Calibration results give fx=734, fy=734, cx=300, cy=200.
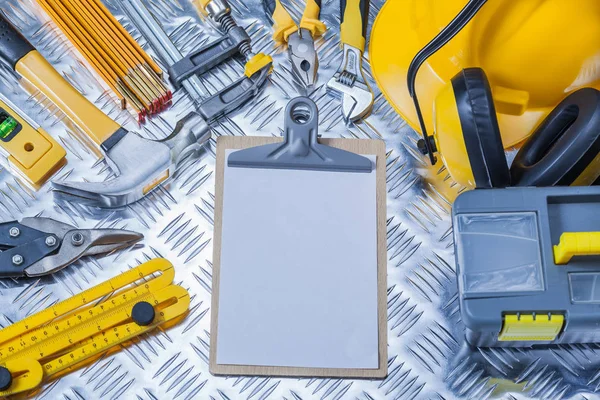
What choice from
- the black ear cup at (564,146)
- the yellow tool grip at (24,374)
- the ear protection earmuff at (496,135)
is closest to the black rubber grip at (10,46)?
the yellow tool grip at (24,374)

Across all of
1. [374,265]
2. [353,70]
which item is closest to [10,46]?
[353,70]

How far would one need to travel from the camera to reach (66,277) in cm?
101

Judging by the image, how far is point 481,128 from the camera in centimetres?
88

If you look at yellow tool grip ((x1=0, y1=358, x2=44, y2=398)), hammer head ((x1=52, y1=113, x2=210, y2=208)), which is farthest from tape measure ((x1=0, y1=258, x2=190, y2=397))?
hammer head ((x1=52, y1=113, x2=210, y2=208))

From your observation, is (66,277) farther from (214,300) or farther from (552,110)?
(552,110)

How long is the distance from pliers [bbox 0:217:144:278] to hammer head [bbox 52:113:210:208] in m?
0.04

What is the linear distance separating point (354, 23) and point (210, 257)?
15.8 inches

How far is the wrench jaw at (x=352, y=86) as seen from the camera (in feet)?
3.51

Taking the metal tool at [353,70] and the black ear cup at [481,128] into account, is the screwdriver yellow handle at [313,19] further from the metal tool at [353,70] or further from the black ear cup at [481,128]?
the black ear cup at [481,128]

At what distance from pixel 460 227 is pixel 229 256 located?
32 centimetres

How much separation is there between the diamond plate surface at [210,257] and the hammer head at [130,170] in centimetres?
3

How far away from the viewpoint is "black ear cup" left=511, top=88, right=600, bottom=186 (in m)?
0.85

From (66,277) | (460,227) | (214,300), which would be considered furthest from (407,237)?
(66,277)

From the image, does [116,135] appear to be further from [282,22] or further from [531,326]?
[531,326]
